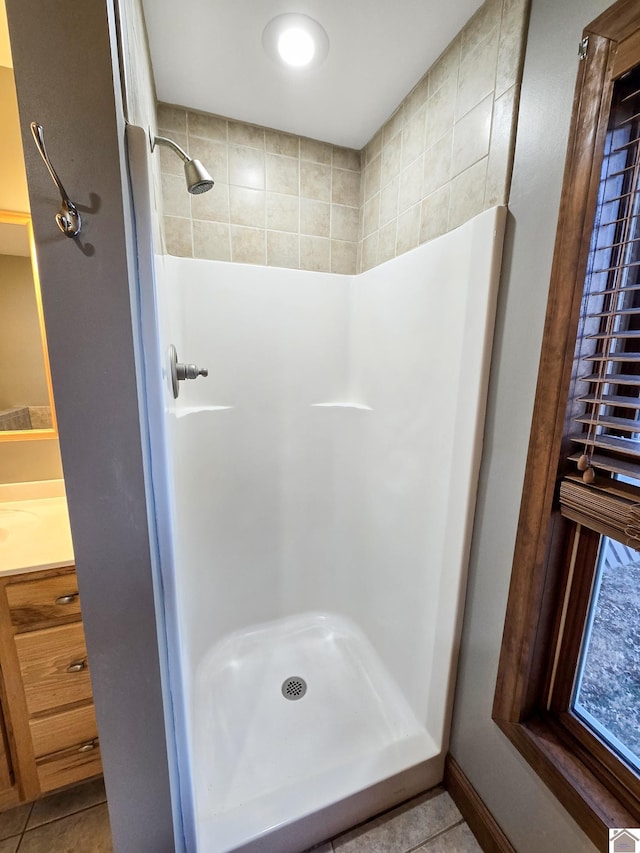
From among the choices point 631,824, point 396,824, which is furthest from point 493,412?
point 396,824

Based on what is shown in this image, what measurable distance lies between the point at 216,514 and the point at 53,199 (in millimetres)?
1271

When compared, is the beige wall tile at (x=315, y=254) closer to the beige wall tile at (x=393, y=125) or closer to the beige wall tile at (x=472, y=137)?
the beige wall tile at (x=393, y=125)

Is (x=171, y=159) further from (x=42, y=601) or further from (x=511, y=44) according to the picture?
(x=42, y=601)

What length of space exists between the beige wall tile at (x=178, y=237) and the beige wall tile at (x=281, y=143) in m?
0.47

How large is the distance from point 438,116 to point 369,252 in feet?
1.74

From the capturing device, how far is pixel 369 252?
5.17ft

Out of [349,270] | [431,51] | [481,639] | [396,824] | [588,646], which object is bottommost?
[396,824]

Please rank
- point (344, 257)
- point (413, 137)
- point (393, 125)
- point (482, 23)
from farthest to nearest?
point (344, 257)
point (393, 125)
point (413, 137)
point (482, 23)

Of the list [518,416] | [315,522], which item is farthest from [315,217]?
[315,522]

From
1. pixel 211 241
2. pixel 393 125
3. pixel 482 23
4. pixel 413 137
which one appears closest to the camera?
pixel 482 23

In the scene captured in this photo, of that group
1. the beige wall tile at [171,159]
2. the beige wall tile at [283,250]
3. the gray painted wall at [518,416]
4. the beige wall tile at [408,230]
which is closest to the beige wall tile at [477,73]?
the gray painted wall at [518,416]

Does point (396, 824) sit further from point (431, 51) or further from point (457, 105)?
point (431, 51)

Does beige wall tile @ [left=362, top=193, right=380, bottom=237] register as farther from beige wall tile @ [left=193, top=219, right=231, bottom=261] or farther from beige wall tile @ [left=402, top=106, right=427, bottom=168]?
beige wall tile @ [left=193, top=219, right=231, bottom=261]

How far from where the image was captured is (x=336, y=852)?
38.7 inches
